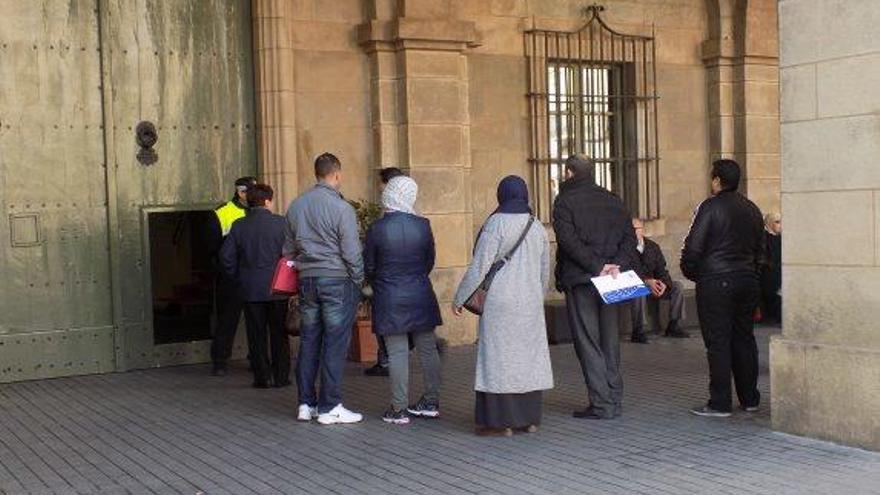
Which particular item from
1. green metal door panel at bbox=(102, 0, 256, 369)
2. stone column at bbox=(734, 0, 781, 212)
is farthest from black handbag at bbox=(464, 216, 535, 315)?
stone column at bbox=(734, 0, 781, 212)

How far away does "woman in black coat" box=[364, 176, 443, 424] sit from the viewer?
787 cm

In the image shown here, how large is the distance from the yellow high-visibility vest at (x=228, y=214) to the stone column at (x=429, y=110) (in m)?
1.84

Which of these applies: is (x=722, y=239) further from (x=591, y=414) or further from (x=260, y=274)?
(x=260, y=274)

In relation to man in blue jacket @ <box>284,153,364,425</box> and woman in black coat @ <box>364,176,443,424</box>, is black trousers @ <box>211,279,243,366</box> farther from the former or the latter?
woman in black coat @ <box>364,176,443,424</box>

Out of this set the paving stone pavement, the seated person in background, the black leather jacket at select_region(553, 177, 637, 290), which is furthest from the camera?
the seated person in background

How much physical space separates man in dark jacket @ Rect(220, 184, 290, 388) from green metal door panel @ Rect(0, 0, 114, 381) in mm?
1766

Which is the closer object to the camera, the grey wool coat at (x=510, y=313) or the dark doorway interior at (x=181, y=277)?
the grey wool coat at (x=510, y=313)

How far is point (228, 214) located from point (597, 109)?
5118 mm

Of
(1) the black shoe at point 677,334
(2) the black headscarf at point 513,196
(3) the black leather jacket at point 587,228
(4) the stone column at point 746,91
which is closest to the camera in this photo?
(2) the black headscarf at point 513,196

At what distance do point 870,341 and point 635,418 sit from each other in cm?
181

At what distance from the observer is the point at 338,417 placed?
315 inches

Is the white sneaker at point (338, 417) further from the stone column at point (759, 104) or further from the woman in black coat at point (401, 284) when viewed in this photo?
the stone column at point (759, 104)

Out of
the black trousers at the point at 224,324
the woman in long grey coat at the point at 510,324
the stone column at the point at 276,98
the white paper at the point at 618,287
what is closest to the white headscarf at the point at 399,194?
the woman in long grey coat at the point at 510,324

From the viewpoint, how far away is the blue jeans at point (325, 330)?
26.0ft
